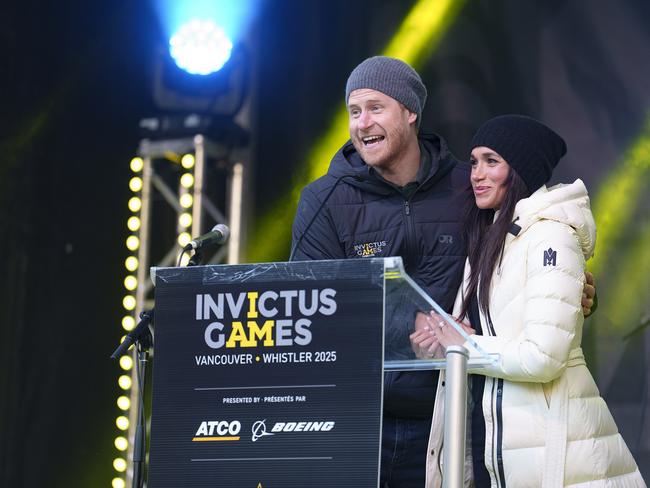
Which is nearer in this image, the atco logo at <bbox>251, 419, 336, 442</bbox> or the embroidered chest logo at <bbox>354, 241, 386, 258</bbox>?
the atco logo at <bbox>251, 419, 336, 442</bbox>

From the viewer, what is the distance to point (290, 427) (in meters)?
2.09

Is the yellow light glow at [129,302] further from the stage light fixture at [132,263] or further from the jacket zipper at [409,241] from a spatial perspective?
the jacket zipper at [409,241]

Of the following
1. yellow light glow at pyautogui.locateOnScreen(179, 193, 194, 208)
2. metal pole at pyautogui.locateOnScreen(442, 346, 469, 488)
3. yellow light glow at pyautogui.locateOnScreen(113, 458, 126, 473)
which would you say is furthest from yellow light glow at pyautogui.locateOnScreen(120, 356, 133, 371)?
A: metal pole at pyautogui.locateOnScreen(442, 346, 469, 488)

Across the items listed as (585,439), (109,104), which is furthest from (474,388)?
(109,104)

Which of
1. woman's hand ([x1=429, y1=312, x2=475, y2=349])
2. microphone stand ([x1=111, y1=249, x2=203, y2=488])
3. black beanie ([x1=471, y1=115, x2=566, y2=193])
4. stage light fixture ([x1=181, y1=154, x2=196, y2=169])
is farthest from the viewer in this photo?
stage light fixture ([x1=181, y1=154, x2=196, y2=169])

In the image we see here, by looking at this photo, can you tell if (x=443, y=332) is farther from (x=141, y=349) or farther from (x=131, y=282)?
(x=131, y=282)

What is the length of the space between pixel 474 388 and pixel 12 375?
10.9 feet

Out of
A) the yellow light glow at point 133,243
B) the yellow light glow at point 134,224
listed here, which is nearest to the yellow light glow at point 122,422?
the yellow light glow at point 133,243

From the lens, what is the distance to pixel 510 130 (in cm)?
269

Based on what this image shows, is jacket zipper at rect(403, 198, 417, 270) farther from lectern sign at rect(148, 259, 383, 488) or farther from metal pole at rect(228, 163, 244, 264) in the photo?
metal pole at rect(228, 163, 244, 264)

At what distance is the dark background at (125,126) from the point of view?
4.76m

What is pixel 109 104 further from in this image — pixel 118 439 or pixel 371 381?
pixel 371 381

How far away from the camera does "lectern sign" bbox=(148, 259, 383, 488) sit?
6.79 feet

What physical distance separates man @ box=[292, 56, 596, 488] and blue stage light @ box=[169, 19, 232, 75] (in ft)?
8.41
